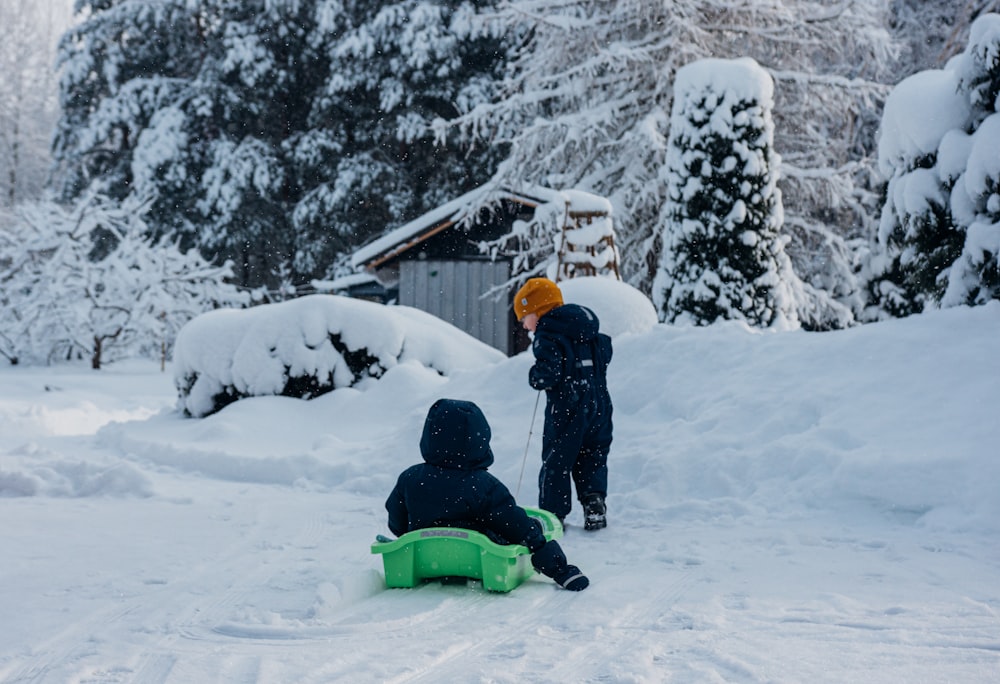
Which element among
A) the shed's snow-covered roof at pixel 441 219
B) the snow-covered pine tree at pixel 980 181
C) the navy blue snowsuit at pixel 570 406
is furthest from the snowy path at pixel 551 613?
the shed's snow-covered roof at pixel 441 219

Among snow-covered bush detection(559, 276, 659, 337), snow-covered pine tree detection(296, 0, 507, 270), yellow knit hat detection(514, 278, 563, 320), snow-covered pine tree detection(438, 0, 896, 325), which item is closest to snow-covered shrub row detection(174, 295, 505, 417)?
snow-covered bush detection(559, 276, 659, 337)

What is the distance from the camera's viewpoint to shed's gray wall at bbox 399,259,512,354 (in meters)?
17.1

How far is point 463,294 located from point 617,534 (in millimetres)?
12332

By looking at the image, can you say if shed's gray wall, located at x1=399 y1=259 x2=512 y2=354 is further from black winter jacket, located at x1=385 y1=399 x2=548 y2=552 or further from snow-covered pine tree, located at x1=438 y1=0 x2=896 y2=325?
black winter jacket, located at x1=385 y1=399 x2=548 y2=552

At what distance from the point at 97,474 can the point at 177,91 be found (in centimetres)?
2353

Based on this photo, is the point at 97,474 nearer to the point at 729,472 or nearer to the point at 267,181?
the point at 729,472

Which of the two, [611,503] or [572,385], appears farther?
[611,503]

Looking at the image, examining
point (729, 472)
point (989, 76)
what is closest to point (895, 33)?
point (989, 76)

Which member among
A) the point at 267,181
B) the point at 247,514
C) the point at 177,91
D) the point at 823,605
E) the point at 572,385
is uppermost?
the point at 177,91

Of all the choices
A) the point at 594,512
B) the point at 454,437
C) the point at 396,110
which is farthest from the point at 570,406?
the point at 396,110

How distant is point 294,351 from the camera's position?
31.3 ft

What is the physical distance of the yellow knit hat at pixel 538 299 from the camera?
545cm

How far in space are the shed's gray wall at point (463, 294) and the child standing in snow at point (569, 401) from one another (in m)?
11.6

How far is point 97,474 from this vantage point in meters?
6.45
